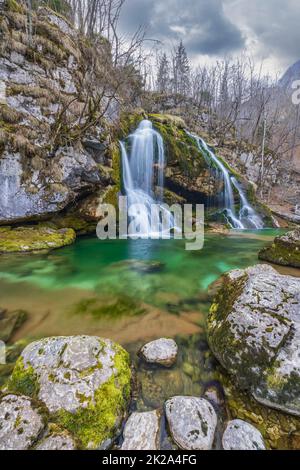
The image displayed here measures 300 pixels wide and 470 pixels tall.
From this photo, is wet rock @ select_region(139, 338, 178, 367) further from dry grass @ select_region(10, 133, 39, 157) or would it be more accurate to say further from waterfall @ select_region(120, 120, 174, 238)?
dry grass @ select_region(10, 133, 39, 157)

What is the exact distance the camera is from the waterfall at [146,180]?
34.1 feet

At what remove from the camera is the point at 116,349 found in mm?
2277

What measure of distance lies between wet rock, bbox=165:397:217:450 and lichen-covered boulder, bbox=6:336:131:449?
0.43 m

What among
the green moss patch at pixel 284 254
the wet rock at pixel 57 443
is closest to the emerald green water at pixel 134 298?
the green moss patch at pixel 284 254

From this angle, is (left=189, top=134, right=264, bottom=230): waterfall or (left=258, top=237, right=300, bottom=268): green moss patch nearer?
(left=258, top=237, right=300, bottom=268): green moss patch

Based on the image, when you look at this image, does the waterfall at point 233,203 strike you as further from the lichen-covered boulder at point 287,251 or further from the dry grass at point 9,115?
the dry grass at point 9,115

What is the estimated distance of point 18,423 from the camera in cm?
154

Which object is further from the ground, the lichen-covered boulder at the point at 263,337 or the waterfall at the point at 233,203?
the waterfall at the point at 233,203

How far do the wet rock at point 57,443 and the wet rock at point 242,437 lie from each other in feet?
3.71

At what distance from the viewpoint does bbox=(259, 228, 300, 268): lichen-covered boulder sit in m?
5.29

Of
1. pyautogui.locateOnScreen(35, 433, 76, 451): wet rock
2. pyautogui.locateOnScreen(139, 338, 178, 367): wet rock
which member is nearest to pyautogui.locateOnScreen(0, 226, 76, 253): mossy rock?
pyautogui.locateOnScreen(139, 338, 178, 367): wet rock

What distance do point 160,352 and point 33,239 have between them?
6.12 meters
